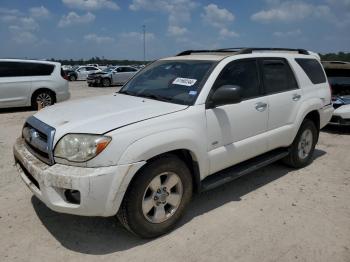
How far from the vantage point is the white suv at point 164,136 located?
3.08m

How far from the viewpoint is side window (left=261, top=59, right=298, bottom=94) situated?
187 inches

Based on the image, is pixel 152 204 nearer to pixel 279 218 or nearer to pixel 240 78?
pixel 279 218

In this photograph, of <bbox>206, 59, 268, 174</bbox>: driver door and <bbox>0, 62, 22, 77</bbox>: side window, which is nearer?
<bbox>206, 59, 268, 174</bbox>: driver door

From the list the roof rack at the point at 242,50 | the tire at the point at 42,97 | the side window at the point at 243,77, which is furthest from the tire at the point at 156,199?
the tire at the point at 42,97

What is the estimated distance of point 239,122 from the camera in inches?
164

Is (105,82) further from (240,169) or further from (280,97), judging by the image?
(240,169)

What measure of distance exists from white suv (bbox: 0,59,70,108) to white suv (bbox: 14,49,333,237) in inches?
319

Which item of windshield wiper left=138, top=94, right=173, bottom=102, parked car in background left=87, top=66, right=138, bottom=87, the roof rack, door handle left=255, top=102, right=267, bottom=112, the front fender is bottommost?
parked car in background left=87, top=66, right=138, bottom=87

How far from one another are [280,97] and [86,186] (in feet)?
9.84

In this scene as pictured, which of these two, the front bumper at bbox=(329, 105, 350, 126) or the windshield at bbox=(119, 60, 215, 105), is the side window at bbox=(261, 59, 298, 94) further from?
the front bumper at bbox=(329, 105, 350, 126)

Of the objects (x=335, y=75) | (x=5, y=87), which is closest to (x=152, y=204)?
(x=335, y=75)

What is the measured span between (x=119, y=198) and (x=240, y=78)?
2.17m

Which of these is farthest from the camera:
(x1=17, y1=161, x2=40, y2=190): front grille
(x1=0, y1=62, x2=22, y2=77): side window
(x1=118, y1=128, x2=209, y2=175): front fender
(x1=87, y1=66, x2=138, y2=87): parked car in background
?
(x1=87, y1=66, x2=138, y2=87): parked car in background

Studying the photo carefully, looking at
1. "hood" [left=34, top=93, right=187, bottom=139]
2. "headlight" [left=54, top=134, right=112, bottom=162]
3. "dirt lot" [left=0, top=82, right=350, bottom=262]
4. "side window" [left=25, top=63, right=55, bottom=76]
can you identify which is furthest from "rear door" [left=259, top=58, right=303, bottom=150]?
"side window" [left=25, top=63, right=55, bottom=76]
